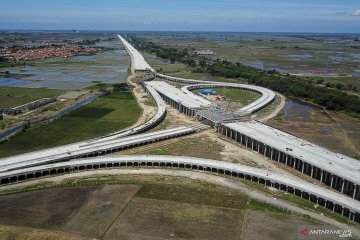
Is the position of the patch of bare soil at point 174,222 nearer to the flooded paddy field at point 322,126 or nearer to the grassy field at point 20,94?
the flooded paddy field at point 322,126

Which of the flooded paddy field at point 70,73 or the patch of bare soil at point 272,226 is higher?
the flooded paddy field at point 70,73

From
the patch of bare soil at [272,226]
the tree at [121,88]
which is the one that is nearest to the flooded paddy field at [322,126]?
the patch of bare soil at [272,226]

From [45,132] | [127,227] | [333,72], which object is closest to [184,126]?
[45,132]

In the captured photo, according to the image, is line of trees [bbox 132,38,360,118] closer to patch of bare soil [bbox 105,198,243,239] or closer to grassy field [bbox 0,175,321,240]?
grassy field [bbox 0,175,321,240]

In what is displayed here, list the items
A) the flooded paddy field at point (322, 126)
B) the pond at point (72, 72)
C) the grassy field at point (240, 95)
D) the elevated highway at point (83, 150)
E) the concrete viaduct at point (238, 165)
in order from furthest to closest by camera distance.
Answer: the pond at point (72, 72)
the grassy field at point (240, 95)
the flooded paddy field at point (322, 126)
the elevated highway at point (83, 150)
the concrete viaduct at point (238, 165)

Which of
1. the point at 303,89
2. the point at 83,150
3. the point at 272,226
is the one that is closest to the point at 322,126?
the point at 303,89

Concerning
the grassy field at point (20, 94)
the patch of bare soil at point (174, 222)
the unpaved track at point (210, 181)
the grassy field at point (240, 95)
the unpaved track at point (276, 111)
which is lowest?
the patch of bare soil at point (174, 222)

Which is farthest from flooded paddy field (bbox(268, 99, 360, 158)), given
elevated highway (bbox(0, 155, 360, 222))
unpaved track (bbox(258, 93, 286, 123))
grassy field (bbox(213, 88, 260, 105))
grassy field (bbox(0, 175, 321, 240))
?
grassy field (bbox(0, 175, 321, 240))
